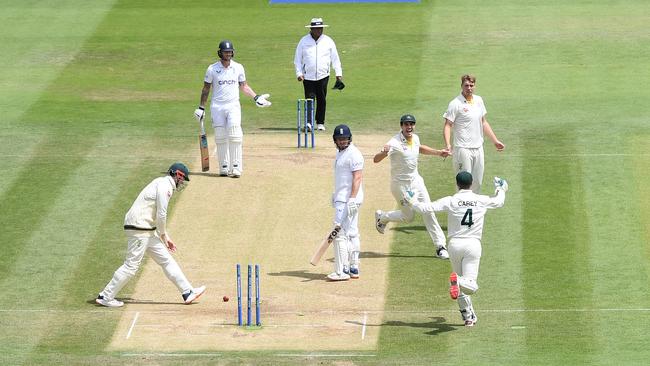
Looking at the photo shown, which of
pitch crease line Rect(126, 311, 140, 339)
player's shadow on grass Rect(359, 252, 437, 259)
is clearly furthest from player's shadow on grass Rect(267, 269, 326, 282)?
pitch crease line Rect(126, 311, 140, 339)

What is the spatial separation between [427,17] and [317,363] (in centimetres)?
2046

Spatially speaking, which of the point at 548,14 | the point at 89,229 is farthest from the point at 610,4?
the point at 89,229

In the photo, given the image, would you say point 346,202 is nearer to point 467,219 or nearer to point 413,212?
point 413,212

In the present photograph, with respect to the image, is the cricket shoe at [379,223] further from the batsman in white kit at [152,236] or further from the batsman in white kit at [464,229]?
the batsman in white kit at [152,236]

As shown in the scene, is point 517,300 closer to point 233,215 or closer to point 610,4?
point 233,215

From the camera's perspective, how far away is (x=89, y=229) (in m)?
24.4

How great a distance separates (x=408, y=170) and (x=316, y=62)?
7.29m

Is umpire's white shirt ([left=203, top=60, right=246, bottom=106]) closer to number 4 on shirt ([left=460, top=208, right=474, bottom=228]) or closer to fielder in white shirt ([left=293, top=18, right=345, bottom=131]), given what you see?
fielder in white shirt ([left=293, top=18, right=345, bottom=131])

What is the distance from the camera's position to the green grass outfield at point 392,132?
20234mm

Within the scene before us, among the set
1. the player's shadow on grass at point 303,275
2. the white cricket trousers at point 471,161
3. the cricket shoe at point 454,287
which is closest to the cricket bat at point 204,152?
the player's shadow on grass at point 303,275

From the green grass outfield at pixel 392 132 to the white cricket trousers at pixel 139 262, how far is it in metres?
0.46

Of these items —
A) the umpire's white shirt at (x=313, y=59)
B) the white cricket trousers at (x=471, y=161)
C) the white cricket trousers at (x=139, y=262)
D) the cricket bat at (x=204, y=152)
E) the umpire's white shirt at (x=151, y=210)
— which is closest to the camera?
the umpire's white shirt at (x=151, y=210)

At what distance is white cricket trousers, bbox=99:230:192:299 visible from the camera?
68.8 ft

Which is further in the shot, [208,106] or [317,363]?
[208,106]
